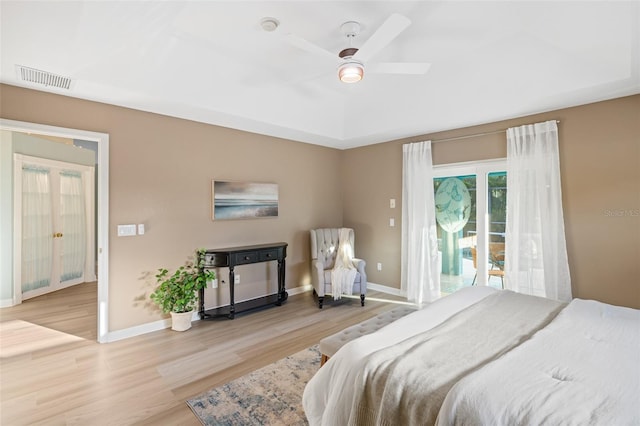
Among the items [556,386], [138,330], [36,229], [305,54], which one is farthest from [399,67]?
[36,229]

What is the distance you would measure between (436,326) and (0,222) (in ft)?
19.3

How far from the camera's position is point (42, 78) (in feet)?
8.82

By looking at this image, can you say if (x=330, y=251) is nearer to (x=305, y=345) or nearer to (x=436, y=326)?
(x=305, y=345)

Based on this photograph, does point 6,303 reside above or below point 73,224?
below

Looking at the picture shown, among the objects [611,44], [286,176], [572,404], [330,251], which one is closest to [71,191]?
[286,176]

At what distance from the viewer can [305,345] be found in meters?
3.15

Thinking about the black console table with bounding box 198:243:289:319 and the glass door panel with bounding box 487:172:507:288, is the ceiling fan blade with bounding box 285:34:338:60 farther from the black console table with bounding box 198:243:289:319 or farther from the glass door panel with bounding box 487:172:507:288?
the glass door panel with bounding box 487:172:507:288

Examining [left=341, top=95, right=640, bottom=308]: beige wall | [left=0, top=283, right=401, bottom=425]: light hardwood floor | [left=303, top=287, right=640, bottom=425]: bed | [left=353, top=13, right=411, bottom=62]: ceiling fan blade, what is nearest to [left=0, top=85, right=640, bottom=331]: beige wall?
[left=341, top=95, right=640, bottom=308]: beige wall

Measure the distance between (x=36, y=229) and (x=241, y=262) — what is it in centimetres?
366

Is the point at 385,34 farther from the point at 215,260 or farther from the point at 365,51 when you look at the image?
the point at 215,260

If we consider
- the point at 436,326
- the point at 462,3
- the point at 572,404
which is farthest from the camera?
the point at 462,3

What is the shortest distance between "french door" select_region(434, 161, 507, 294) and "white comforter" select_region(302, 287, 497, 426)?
2483 mm

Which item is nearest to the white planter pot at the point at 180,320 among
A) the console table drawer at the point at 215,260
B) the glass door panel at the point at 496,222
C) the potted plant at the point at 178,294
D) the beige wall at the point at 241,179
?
the potted plant at the point at 178,294

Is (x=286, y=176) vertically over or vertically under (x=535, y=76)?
under
